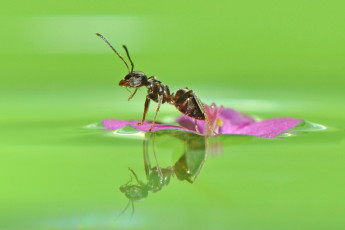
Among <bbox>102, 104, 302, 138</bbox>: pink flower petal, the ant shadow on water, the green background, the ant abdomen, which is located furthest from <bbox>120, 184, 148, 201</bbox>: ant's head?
the green background

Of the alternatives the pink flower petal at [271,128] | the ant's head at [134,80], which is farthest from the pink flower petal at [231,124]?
the ant's head at [134,80]

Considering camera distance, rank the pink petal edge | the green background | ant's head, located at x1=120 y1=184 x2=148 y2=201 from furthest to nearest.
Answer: the green background
the pink petal edge
ant's head, located at x1=120 y1=184 x2=148 y2=201

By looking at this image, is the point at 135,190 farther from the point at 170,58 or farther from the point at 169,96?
the point at 170,58

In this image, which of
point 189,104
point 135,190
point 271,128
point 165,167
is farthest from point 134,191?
point 271,128

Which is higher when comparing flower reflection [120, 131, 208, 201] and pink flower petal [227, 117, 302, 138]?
pink flower petal [227, 117, 302, 138]

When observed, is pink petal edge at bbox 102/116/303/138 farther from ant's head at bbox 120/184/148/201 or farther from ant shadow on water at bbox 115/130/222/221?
ant's head at bbox 120/184/148/201

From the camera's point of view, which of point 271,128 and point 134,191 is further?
point 271,128

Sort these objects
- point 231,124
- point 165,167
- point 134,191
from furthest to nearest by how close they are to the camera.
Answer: point 231,124
point 165,167
point 134,191

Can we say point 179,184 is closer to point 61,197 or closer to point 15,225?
point 61,197
